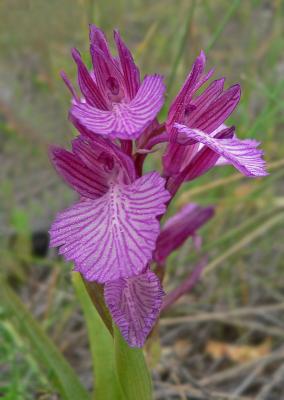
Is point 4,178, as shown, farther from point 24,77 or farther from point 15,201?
point 24,77

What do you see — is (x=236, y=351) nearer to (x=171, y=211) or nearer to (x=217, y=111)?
(x=171, y=211)

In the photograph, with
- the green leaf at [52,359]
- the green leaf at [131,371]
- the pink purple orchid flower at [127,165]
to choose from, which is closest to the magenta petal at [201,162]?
the pink purple orchid flower at [127,165]

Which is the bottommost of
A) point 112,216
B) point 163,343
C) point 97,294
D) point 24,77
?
point 163,343

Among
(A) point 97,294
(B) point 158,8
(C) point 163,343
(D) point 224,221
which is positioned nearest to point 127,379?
(A) point 97,294

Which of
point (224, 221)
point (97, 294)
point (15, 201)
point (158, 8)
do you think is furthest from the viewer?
point (158, 8)

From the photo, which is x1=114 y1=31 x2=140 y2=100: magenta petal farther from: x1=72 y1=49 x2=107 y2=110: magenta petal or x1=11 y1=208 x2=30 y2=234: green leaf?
x1=11 y1=208 x2=30 y2=234: green leaf

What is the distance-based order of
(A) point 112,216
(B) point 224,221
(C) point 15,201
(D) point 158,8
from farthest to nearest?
(D) point 158,8 → (C) point 15,201 → (B) point 224,221 → (A) point 112,216

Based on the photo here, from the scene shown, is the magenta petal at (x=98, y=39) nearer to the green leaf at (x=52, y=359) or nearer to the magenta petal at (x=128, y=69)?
the magenta petal at (x=128, y=69)
